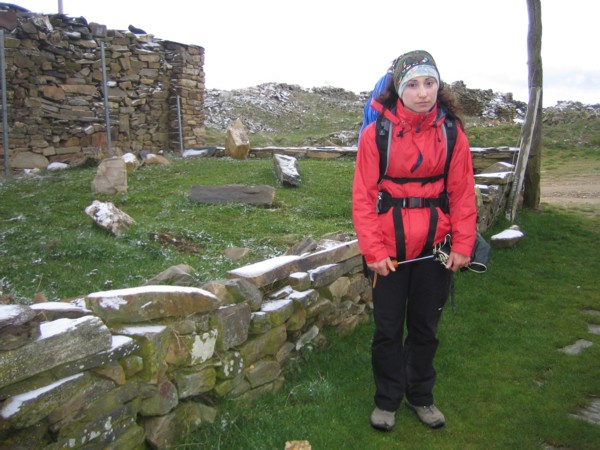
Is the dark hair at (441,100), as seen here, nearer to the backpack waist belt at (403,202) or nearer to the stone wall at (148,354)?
the backpack waist belt at (403,202)

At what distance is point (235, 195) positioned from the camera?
26.7 feet

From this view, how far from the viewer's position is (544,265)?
6.97 metres

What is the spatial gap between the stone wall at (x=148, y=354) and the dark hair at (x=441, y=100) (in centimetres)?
142

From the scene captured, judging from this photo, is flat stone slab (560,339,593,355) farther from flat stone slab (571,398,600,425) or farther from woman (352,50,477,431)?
woman (352,50,477,431)

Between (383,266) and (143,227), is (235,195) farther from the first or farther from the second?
(383,266)

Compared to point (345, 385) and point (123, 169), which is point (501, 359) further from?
point (123, 169)

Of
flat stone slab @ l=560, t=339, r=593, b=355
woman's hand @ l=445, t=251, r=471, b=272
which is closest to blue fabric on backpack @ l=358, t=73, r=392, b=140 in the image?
woman's hand @ l=445, t=251, r=471, b=272

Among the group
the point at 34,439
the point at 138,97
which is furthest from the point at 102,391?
the point at 138,97

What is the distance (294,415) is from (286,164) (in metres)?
7.25

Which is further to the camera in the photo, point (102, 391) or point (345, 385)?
point (345, 385)

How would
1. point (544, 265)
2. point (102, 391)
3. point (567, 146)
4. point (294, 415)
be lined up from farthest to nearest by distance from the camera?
point (567, 146) < point (544, 265) < point (294, 415) < point (102, 391)

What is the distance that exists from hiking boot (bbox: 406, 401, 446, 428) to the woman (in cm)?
26

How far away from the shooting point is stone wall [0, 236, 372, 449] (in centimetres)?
233

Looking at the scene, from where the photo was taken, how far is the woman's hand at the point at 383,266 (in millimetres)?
3092
